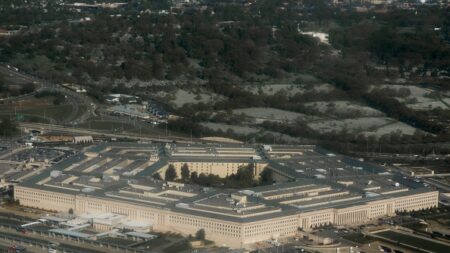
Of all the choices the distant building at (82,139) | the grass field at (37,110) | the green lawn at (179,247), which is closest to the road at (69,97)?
the grass field at (37,110)

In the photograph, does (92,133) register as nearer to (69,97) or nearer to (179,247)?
(69,97)

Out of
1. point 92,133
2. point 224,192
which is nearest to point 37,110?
point 92,133

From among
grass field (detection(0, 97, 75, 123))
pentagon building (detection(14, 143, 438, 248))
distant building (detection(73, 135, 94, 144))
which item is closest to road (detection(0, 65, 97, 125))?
grass field (detection(0, 97, 75, 123))

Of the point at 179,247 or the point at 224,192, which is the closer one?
the point at 179,247

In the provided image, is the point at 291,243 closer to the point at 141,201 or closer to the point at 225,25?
the point at 141,201

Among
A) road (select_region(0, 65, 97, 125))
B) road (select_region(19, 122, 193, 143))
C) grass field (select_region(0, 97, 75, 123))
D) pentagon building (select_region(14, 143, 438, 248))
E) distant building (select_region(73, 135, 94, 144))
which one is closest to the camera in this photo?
pentagon building (select_region(14, 143, 438, 248))

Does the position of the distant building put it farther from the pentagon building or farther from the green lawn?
the green lawn

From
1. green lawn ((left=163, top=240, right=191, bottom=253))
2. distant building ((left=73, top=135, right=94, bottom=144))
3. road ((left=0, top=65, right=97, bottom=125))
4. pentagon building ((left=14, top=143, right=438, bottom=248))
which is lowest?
road ((left=0, top=65, right=97, bottom=125))

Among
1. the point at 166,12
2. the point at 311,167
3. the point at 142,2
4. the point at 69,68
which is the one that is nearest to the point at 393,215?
the point at 311,167

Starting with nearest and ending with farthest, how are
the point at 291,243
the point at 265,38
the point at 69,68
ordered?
the point at 291,243
the point at 69,68
the point at 265,38

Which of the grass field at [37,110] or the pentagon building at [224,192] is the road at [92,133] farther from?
the pentagon building at [224,192]

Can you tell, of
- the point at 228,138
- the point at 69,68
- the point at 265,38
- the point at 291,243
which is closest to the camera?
the point at 291,243
